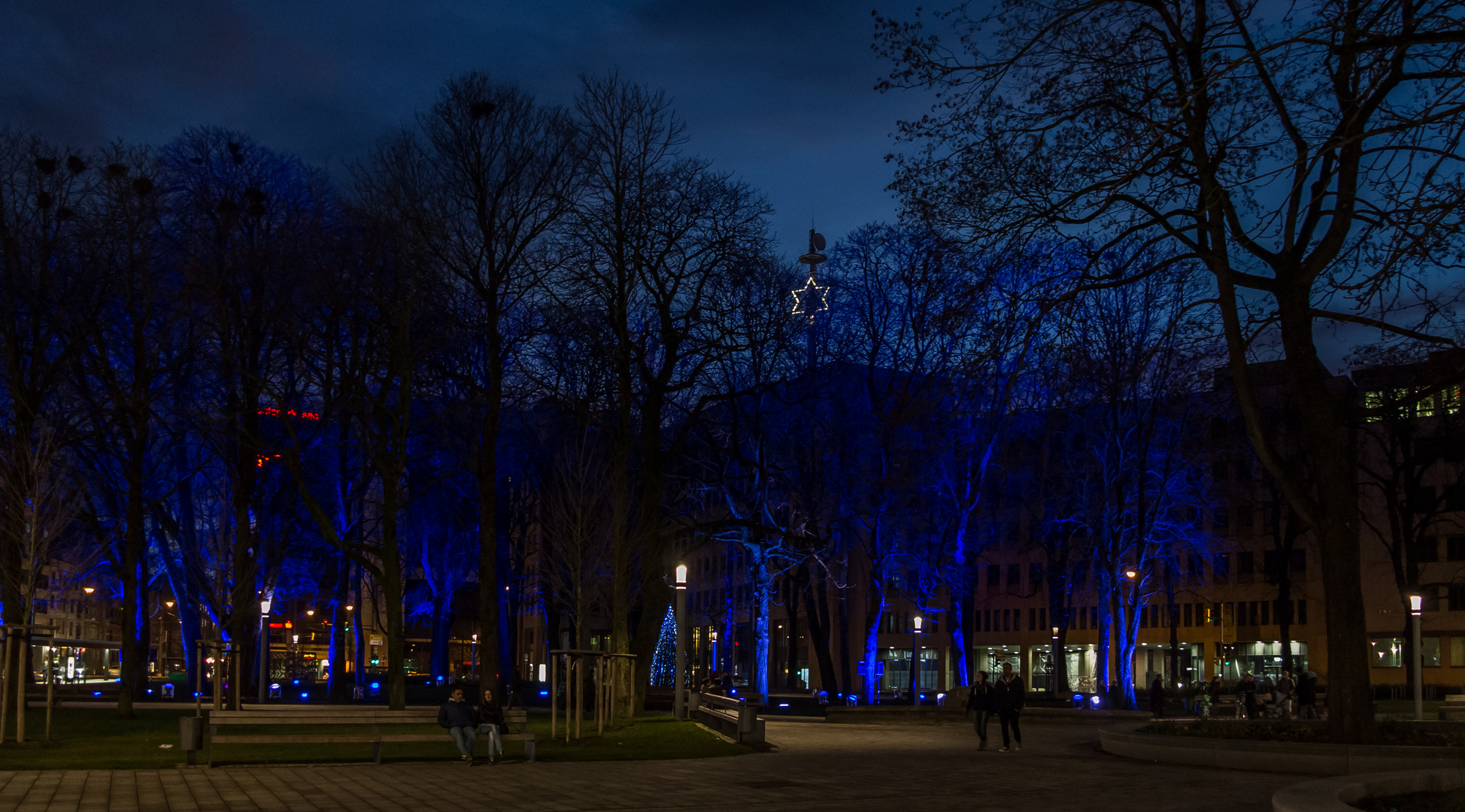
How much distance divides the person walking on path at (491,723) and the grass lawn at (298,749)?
0.45 m

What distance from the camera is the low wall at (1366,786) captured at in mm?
11250

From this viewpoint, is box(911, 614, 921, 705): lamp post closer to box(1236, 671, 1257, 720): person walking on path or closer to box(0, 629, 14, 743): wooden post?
box(1236, 671, 1257, 720): person walking on path

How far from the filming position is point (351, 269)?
1299 inches

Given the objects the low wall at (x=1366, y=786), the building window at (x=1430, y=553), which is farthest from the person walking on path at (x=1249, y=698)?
the building window at (x=1430, y=553)

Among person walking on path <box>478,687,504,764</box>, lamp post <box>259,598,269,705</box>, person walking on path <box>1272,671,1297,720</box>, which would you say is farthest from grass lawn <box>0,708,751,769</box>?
person walking on path <box>1272,671,1297,720</box>

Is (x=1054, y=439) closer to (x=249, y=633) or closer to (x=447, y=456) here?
(x=447, y=456)

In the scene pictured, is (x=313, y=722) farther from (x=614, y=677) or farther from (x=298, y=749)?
(x=614, y=677)

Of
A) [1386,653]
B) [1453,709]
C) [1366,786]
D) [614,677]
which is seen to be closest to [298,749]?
[614,677]

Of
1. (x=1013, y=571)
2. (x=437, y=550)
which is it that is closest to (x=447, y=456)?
(x=437, y=550)

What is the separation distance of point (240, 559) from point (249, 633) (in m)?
8.63

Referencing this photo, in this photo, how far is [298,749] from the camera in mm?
23312

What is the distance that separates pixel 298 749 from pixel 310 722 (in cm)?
152

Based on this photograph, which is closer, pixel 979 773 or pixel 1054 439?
pixel 979 773

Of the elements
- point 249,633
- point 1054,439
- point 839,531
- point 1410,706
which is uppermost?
point 1054,439
